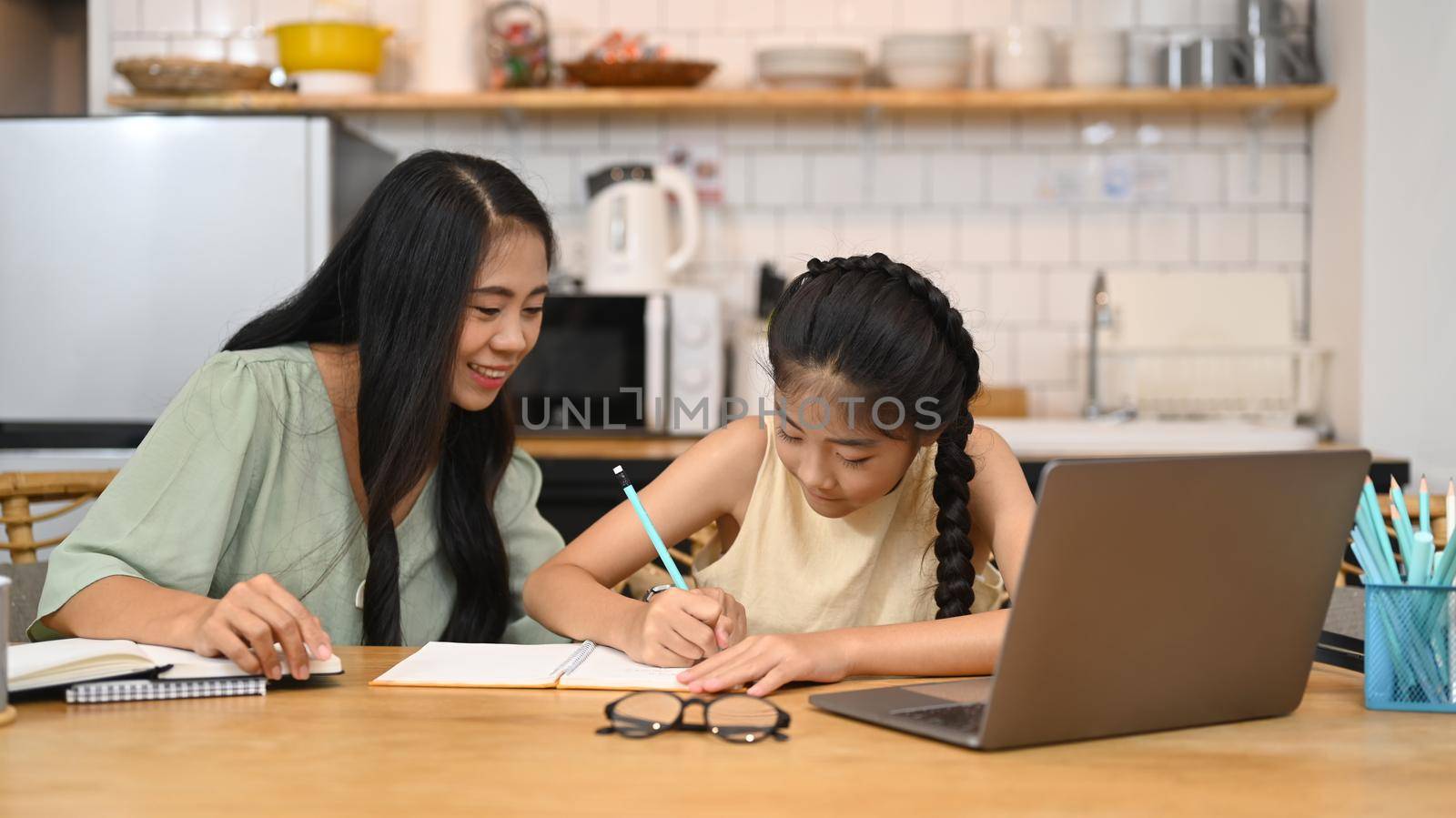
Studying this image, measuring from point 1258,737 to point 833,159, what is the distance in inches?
106

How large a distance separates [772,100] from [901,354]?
2016 mm

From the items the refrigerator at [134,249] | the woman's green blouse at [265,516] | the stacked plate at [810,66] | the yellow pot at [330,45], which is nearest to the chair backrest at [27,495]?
the woman's green blouse at [265,516]

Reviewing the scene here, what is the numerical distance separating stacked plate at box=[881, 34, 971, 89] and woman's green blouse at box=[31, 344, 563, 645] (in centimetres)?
180

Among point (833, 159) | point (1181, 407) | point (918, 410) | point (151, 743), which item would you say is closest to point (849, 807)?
point (151, 743)

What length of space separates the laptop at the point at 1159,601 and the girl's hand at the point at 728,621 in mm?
158

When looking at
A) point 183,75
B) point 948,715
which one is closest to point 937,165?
point 183,75

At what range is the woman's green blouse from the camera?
1.41m

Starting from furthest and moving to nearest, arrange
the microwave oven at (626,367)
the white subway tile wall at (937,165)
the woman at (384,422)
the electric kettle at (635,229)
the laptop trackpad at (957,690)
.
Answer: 1. the white subway tile wall at (937,165)
2. the electric kettle at (635,229)
3. the microwave oven at (626,367)
4. the woman at (384,422)
5. the laptop trackpad at (957,690)

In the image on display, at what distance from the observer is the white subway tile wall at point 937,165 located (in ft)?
11.6

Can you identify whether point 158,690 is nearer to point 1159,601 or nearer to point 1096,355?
point 1159,601

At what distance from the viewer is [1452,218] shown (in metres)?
3.05

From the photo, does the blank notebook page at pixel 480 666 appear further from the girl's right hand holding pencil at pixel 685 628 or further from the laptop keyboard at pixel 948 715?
the laptop keyboard at pixel 948 715

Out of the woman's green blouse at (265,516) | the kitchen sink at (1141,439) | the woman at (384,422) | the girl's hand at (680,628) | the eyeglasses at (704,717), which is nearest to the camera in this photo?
the eyeglasses at (704,717)

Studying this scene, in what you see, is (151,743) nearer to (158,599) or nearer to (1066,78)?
(158,599)
